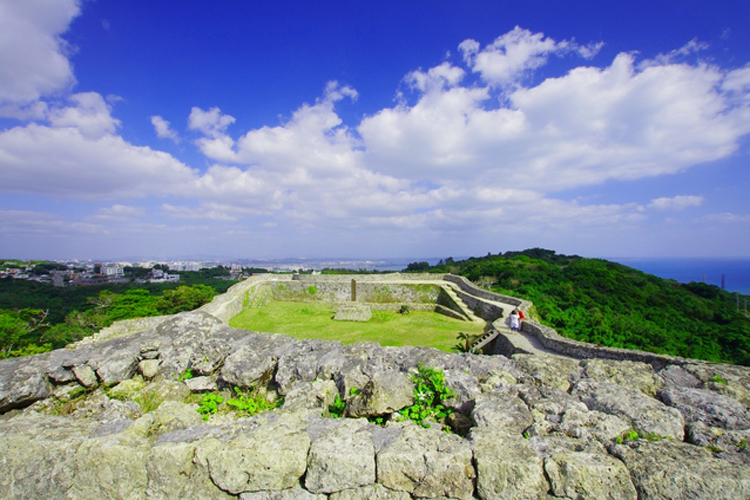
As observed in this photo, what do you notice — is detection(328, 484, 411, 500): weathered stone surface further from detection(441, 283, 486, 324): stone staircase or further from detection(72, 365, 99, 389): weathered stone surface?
detection(441, 283, 486, 324): stone staircase

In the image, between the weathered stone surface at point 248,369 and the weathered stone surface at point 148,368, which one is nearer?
the weathered stone surface at point 248,369

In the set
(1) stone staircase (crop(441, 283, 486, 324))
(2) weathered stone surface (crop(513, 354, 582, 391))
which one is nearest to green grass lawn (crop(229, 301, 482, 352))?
(1) stone staircase (crop(441, 283, 486, 324))

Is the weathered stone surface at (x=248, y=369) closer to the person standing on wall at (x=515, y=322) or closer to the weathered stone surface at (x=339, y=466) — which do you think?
the weathered stone surface at (x=339, y=466)

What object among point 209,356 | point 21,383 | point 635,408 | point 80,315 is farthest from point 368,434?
point 80,315

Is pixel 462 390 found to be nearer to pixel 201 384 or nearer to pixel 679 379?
pixel 679 379

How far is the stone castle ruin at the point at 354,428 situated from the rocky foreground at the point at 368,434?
11mm

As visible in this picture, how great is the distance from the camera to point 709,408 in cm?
259

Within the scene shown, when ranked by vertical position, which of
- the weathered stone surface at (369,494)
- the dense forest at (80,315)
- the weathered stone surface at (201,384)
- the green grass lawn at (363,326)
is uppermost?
the weathered stone surface at (201,384)

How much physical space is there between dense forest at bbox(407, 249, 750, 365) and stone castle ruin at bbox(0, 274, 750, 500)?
997 cm

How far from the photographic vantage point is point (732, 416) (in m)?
2.48

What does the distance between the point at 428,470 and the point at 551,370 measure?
207 centimetres

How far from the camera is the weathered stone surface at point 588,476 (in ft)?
6.20

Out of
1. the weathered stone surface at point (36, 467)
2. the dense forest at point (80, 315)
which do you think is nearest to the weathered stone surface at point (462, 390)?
the weathered stone surface at point (36, 467)

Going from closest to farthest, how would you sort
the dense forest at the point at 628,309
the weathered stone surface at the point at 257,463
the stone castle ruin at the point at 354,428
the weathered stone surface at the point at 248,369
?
the stone castle ruin at the point at 354,428, the weathered stone surface at the point at 257,463, the weathered stone surface at the point at 248,369, the dense forest at the point at 628,309
